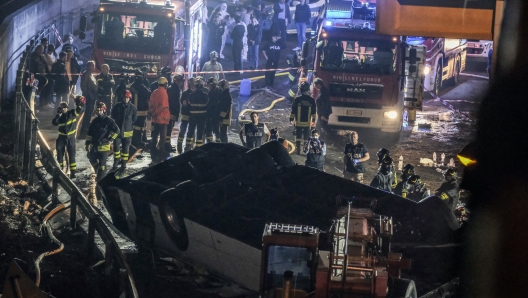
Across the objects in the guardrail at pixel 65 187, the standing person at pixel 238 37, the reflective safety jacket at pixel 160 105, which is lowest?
the guardrail at pixel 65 187

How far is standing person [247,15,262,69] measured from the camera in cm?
2394

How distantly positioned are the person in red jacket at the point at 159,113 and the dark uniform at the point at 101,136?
6.55ft

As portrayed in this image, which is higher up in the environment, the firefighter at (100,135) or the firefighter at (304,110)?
the firefighter at (304,110)

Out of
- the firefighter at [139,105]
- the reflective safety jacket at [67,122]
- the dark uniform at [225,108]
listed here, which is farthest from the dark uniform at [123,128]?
the dark uniform at [225,108]

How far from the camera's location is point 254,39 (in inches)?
942

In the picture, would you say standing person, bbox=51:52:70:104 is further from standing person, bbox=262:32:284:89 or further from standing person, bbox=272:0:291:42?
standing person, bbox=272:0:291:42

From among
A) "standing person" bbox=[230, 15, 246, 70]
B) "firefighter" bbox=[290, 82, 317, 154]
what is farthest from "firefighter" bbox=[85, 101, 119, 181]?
"standing person" bbox=[230, 15, 246, 70]

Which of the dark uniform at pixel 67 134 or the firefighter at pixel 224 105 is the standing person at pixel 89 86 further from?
the firefighter at pixel 224 105

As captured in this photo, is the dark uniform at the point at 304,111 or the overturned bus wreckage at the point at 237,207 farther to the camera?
the dark uniform at the point at 304,111

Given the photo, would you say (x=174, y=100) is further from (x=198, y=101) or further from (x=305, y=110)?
(x=305, y=110)

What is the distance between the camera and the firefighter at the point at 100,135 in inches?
542

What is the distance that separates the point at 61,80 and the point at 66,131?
168 inches

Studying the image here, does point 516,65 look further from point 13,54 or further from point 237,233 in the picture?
point 13,54

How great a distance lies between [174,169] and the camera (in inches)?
452
